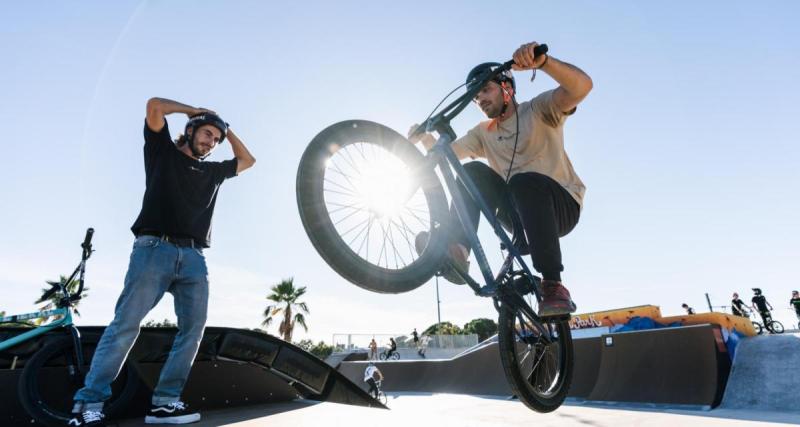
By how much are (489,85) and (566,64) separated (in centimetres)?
55

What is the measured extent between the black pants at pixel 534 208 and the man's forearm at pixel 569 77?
56 centimetres

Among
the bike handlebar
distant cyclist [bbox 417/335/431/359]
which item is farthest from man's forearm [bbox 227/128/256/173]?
distant cyclist [bbox 417/335/431/359]

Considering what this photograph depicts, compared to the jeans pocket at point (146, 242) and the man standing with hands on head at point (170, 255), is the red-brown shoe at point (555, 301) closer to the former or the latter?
the man standing with hands on head at point (170, 255)

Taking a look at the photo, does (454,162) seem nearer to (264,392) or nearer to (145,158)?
(145,158)

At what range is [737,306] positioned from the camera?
20172 mm

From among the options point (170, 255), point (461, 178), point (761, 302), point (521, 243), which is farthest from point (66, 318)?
point (761, 302)

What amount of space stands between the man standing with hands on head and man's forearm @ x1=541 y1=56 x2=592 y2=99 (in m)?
2.68

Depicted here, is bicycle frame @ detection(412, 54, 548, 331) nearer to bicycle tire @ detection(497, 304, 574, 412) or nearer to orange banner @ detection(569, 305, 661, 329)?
bicycle tire @ detection(497, 304, 574, 412)

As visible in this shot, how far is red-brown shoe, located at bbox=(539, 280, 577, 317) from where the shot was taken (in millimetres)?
2410

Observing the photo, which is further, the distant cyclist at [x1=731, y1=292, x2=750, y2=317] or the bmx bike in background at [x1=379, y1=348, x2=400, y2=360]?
the bmx bike in background at [x1=379, y1=348, x2=400, y2=360]

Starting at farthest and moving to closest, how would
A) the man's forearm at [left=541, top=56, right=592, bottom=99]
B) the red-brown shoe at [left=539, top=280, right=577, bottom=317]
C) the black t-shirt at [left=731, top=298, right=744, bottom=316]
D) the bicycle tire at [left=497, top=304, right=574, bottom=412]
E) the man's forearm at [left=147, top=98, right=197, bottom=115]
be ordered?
the black t-shirt at [left=731, top=298, right=744, bottom=316] → the man's forearm at [left=147, top=98, right=197, bottom=115] → the bicycle tire at [left=497, top=304, right=574, bottom=412] → the red-brown shoe at [left=539, top=280, right=577, bottom=317] → the man's forearm at [left=541, top=56, right=592, bottom=99]

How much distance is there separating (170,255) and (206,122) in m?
1.16

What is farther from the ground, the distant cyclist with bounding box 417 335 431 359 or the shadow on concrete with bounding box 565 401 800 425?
the distant cyclist with bounding box 417 335 431 359

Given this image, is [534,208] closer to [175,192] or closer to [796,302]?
[175,192]
